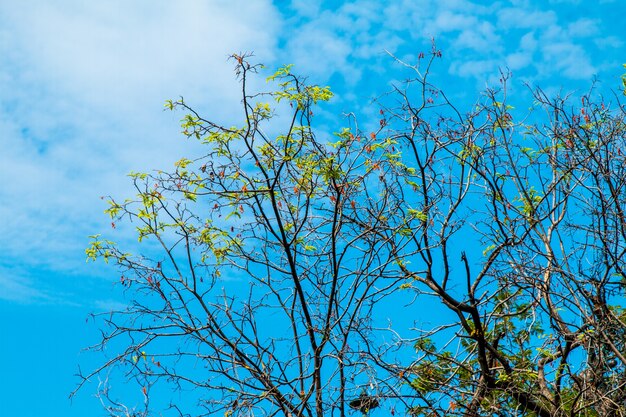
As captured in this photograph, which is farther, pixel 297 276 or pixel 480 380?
pixel 480 380

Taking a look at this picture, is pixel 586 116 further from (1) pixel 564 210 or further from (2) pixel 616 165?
(1) pixel 564 210

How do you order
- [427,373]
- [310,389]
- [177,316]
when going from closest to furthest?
[310,389]
[177,316]
[427,373]

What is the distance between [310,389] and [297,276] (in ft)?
3.67

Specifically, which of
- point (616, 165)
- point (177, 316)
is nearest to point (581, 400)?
point (616, 165)

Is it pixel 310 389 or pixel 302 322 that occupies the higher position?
pixel 302 322

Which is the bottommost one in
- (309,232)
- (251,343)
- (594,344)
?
(594,344)

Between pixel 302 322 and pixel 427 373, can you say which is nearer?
pixel 302 322

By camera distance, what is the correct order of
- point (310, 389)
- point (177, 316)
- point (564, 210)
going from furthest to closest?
1. point (564, 210)
2. point (177, 316)
3. point (310, 389)

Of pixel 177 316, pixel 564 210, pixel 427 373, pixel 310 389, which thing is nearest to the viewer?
pixel 310 389

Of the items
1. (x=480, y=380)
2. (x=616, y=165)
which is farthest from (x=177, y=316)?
(x=616, y=165)

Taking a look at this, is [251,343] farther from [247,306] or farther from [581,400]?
[581,400]

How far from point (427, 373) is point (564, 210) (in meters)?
2.82

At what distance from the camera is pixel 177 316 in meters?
7.27

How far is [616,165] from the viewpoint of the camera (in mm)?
7504
